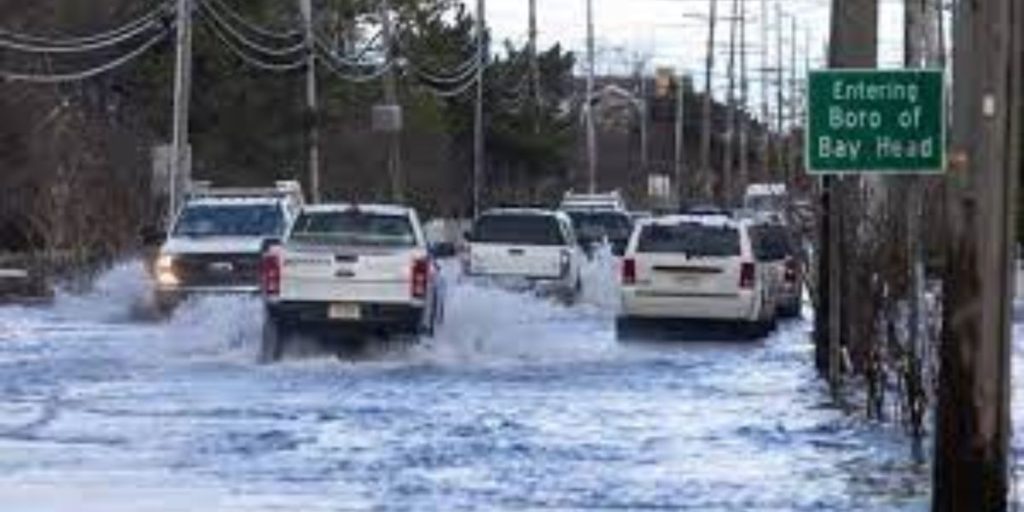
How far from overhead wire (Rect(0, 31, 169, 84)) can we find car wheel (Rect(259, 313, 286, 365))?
2954 centimetres

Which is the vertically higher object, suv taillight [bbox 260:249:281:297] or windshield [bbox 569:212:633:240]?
suv taillight [bbox 260:249:281:297]

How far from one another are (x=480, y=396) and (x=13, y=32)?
3955cm

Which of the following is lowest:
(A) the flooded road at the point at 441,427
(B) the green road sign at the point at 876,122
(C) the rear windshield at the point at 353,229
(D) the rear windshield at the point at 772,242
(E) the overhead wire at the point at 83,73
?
(A) the flooded road at the point at 441,427

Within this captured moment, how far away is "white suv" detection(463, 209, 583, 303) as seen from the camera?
40.6 meters

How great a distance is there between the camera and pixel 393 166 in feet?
193

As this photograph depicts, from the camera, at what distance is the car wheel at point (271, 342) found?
90.1ft

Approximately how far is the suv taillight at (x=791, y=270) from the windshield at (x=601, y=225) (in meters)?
14.1

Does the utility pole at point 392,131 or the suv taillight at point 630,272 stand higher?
the utility pole at point 392,131

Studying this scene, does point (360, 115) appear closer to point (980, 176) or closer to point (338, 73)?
point (338, 73)

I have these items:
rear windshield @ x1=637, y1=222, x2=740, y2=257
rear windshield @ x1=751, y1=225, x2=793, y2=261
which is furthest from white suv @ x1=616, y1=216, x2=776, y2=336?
rear windshield @ x1=751, y1=225, x2=793, y2=261

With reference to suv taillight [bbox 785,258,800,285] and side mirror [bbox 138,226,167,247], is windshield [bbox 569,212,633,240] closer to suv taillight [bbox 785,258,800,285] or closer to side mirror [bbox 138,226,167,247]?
suv taillight [bbox 785,258,800,285]

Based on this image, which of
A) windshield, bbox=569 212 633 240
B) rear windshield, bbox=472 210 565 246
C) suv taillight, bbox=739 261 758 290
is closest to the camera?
suv taillight, bbox=739 261 758 290

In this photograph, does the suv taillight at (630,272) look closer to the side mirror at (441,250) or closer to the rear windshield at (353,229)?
the side mirror at (441,250)

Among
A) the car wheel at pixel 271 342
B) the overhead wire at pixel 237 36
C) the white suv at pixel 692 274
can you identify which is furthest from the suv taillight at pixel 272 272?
the overhead wire at pixel 237 36
